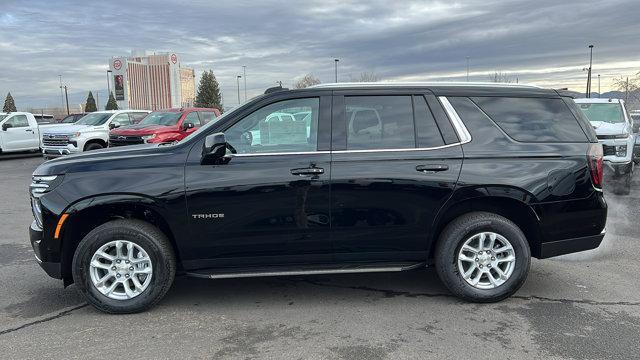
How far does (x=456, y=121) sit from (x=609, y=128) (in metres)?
7.36

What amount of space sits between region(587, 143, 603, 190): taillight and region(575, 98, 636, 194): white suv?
541cm

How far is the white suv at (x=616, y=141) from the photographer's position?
393 inches

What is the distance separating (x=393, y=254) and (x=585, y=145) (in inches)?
75.0

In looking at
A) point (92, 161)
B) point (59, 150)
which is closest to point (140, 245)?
point (92, 161)

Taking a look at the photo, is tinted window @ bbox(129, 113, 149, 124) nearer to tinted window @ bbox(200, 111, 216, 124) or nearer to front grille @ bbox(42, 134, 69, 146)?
front grille @ bbox(42, 134, 69, 146)

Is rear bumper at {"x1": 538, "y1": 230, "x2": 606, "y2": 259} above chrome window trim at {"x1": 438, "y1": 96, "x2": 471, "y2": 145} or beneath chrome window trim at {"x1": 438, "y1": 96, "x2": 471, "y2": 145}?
beneath

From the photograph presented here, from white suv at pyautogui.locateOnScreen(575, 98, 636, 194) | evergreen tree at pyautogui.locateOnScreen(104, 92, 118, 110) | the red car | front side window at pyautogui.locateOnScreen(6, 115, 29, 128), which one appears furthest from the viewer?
evergreen tree at pyautogui.locateOnScreen(104, 92, 118, 110)

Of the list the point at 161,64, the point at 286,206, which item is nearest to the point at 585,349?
the point at 286,206

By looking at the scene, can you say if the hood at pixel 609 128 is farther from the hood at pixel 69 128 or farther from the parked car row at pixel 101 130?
the hood at pixel 69 128

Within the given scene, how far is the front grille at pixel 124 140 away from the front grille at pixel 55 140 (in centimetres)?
212

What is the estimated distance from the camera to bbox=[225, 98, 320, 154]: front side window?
4.31 metres

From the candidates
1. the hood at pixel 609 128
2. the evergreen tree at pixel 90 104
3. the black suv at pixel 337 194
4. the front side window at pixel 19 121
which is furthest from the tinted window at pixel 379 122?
the evergreen tree at pixel 90 104

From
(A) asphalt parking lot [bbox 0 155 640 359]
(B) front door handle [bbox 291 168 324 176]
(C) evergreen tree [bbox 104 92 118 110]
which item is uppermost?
(C) evergreen tree [bbox 104 92 118 110]

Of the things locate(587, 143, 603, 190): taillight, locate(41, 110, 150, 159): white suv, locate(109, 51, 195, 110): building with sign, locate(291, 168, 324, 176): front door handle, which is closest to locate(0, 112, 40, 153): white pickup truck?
locate(41, 110, 150, 159): white suv
